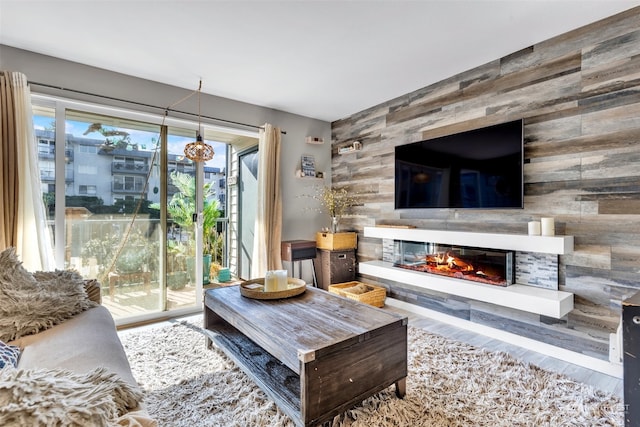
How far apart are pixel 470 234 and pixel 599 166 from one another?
3.17 ft

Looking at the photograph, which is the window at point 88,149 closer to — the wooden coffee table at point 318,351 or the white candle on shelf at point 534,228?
the wooden coffee table at point 318,351

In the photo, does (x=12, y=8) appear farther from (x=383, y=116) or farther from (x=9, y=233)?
(x=383, y=116)

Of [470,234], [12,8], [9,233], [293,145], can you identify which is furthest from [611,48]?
[9,233]

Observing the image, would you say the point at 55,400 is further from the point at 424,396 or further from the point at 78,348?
the point at 424,396

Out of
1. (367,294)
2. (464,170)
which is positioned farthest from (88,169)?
(464,170)

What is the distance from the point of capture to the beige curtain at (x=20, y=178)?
238 cm

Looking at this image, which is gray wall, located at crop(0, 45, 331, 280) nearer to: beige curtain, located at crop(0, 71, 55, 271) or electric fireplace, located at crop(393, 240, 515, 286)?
beige curtain, located at crop(0, 71, 55, 271)

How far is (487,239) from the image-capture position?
2.56 m

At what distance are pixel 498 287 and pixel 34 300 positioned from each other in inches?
118

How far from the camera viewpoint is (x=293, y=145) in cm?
415

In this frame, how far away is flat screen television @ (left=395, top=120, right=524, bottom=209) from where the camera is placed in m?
2.53

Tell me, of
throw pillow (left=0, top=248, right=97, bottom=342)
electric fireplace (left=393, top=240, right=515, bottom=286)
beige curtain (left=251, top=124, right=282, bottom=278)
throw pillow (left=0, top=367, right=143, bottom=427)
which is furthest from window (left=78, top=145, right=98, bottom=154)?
electric fireplace (left=393, top=240, right=515, bottom=286)

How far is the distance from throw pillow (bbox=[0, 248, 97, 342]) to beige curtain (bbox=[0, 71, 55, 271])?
0.89 meters

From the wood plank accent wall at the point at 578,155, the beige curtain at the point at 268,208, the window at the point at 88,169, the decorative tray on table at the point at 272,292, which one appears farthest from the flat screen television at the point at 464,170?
the window at the point at 88,169
